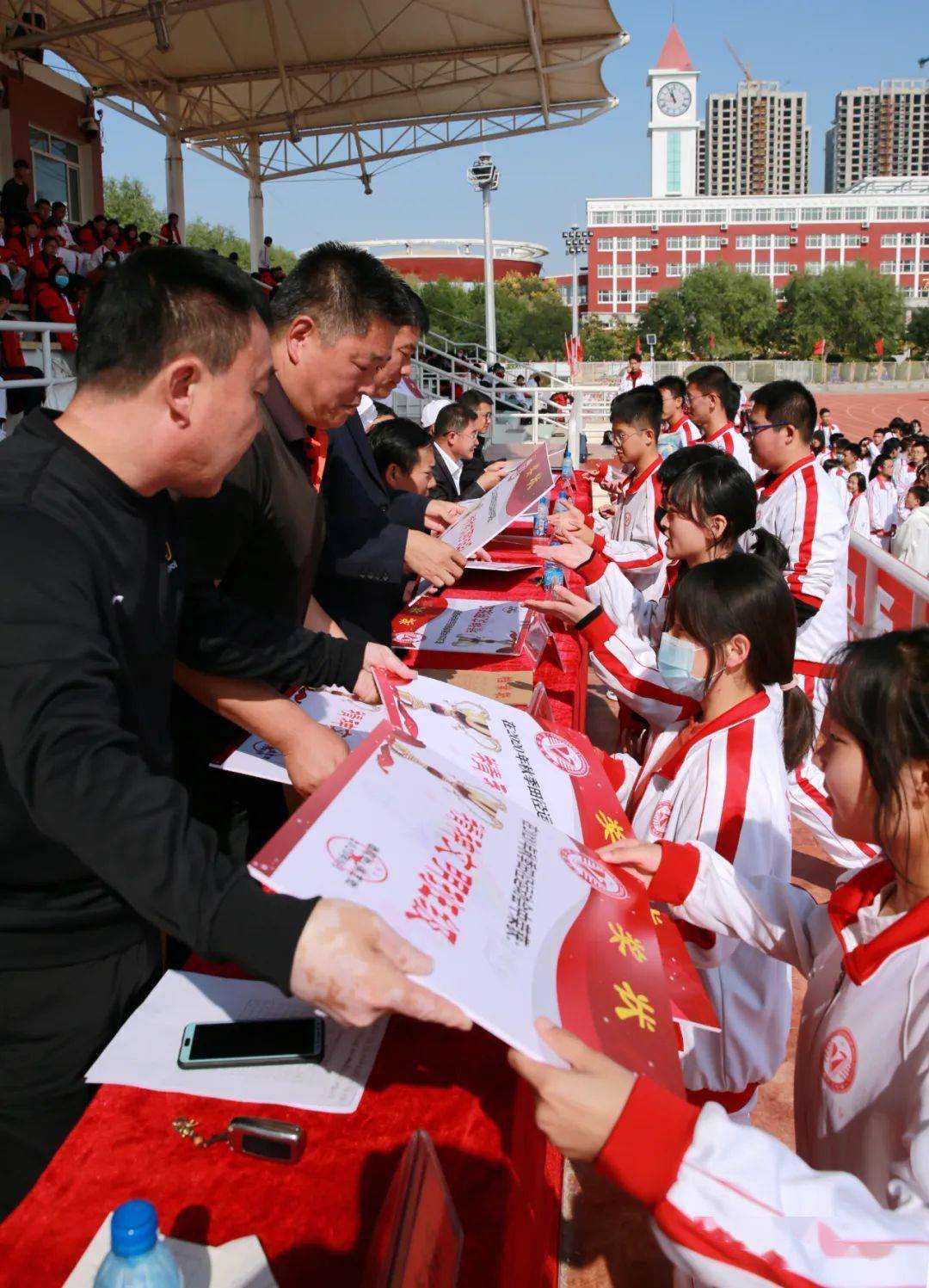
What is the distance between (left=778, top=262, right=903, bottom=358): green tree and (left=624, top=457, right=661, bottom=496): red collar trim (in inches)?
2418

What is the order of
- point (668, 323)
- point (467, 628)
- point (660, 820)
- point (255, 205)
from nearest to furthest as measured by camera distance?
point (660, 820)
point (467, 628)
point (255, 205)
point (668, 323)

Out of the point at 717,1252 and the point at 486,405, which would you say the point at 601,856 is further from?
the point at 486,405

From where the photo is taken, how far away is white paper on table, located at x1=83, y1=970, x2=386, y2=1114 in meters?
1.24

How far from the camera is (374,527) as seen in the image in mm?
3039

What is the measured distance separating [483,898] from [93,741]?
0.47 meters

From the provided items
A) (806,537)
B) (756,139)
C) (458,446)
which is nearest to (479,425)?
(458,446)

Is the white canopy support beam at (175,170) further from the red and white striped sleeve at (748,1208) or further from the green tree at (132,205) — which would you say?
Answer: the green tree at (132,205)

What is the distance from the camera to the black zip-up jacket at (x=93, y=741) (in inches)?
43.4

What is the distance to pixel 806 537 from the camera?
163 inches

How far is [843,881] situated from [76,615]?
1073 millimetres

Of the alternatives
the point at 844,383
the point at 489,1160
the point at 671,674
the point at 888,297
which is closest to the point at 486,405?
the point at 671,674

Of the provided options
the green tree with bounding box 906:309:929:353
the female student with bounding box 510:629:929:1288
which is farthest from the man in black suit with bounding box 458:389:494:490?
the green tree with bounding box 906:309:929:353

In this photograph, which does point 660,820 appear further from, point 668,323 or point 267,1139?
point 668,323

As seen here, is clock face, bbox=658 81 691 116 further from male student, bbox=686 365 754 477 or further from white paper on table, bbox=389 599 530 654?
white paper on table, bbox=389 599 530 654
